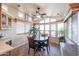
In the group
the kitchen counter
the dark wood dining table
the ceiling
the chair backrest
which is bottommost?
the kitchen counter

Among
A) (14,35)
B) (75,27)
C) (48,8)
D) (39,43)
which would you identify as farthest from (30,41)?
(75,27)

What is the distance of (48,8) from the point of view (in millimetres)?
2381

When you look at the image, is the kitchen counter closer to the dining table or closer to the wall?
the wall

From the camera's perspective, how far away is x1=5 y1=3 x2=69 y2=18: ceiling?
7.74 feet

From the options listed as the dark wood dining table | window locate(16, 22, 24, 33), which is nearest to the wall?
window locate(16, 22, 24, 33)

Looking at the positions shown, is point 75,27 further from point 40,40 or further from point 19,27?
point 19,27

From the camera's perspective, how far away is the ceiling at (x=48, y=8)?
2.36 meters

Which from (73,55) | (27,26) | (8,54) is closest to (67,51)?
(73,55)

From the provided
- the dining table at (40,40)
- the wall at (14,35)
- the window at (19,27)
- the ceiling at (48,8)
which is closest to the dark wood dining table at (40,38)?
the dining table at (40,40)

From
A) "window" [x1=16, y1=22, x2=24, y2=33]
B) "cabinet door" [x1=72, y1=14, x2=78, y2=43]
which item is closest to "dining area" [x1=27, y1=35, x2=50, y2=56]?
"window" [x1=16, y1=22, x2=24, y2=33]

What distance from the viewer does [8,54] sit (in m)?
2.37

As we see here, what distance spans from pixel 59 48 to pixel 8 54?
39.3 inches

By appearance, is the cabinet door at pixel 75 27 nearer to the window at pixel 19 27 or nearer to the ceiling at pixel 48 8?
the ceiling at pixel 48 8

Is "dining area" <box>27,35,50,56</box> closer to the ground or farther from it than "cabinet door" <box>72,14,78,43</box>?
closer to the ground
